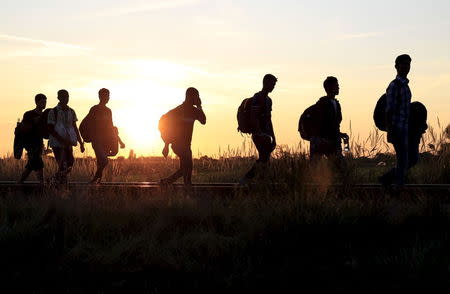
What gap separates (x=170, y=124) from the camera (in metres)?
14.7

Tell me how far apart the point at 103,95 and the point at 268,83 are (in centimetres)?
383

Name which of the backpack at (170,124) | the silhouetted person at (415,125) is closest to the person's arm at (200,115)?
the backpack at (170,124)

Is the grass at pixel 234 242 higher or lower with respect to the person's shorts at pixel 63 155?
lower

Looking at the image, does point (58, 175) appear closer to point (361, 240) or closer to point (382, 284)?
point (361, 240)

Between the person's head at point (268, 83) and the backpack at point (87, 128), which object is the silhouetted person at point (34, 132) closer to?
the backpack at point (87, 128)

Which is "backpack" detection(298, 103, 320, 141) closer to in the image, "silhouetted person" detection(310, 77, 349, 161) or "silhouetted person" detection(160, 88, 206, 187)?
"silhouetted person" detection(310, 77, 349, 161)

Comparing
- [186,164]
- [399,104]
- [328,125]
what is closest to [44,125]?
[186,164]

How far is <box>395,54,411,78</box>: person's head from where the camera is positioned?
40.9 ft

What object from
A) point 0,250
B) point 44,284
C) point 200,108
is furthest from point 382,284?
point 200,108

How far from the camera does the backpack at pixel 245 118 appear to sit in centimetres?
1351

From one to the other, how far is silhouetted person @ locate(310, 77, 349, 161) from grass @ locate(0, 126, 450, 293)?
849 mm

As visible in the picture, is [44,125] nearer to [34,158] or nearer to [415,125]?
[34,158]

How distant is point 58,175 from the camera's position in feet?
47.6

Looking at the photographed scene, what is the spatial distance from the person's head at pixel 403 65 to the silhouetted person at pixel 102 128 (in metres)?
5.93
